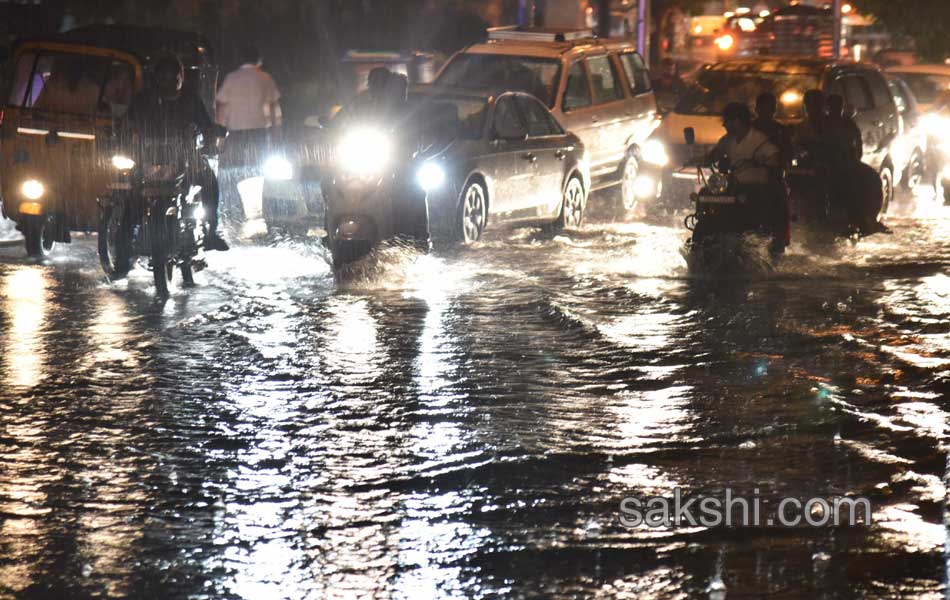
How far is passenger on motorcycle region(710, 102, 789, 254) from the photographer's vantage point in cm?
1359

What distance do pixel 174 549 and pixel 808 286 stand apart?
8151 millimetres

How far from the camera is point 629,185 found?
19.9 metres

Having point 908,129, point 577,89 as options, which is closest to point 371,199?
point 577,89

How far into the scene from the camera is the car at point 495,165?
1466cm

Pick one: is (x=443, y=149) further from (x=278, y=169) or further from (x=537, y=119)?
(x=537, y=119)

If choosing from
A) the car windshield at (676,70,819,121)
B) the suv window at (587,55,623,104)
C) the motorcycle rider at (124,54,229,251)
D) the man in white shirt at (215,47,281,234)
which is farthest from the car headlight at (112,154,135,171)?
the car windshield at (676,70,819,121)

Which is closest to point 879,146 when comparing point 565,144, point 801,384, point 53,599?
point 565,144

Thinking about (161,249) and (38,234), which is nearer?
(161,249)

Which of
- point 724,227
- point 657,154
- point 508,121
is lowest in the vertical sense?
point 724,227

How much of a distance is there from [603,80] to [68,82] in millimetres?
7921

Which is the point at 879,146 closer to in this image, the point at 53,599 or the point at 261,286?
the point at 261,286

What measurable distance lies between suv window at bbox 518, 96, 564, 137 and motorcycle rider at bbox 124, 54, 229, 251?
4913 millimetres

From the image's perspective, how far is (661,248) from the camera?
15.5 meters

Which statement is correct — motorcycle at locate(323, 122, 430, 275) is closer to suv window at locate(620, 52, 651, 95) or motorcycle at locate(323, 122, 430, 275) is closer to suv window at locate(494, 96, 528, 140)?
suv window at locate(494, 96, 528, 140)
